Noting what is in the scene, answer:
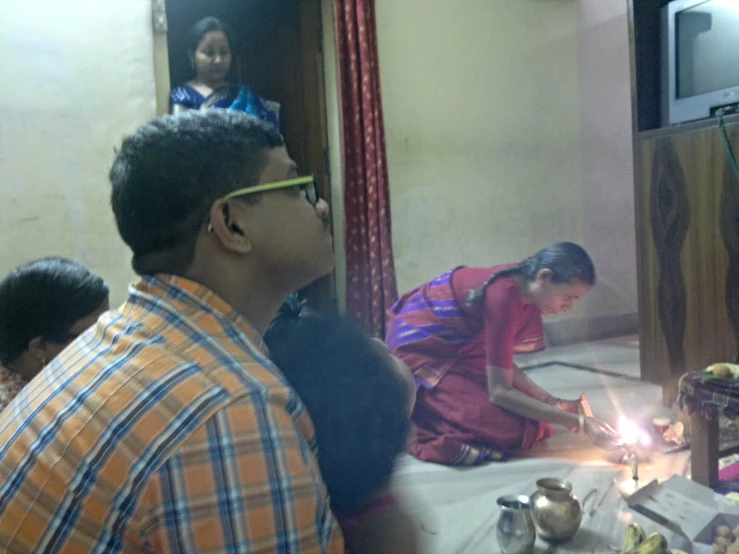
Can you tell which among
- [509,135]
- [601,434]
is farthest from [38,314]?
[509,135]

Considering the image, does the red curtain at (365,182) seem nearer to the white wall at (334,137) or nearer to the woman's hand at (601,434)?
the white wall at (334,137)

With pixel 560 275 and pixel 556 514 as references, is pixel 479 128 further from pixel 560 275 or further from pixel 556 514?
pixel 556 514

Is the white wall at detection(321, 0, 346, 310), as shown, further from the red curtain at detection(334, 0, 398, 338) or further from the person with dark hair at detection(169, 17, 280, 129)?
the person with dark hair at detection(169, 17, 280, 129)

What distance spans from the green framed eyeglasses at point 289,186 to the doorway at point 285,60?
229 centimetres

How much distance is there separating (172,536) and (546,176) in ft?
11.5

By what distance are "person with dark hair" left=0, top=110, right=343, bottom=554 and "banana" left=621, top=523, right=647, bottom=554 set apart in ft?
3.31

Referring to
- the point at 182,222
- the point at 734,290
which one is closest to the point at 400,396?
the point at 182,222

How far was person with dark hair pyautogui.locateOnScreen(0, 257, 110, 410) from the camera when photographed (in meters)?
1.28

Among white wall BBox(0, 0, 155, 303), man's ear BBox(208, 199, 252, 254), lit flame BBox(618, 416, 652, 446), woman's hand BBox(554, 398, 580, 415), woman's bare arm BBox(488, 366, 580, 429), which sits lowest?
lit flame BBox(618, 416, 652, 446)

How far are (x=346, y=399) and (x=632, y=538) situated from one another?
36.3 inches

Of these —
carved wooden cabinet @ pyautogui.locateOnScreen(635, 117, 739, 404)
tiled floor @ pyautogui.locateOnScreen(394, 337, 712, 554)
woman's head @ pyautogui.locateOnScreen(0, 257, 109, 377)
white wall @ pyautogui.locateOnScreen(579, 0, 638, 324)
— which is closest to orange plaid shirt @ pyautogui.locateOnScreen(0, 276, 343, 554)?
woman's head @ pyautogui.locateOnScreen(0, 257, 109, 377)

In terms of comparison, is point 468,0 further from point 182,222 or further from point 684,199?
point 182,222

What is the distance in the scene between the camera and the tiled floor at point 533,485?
155 centimetres

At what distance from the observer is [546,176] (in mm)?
3740
